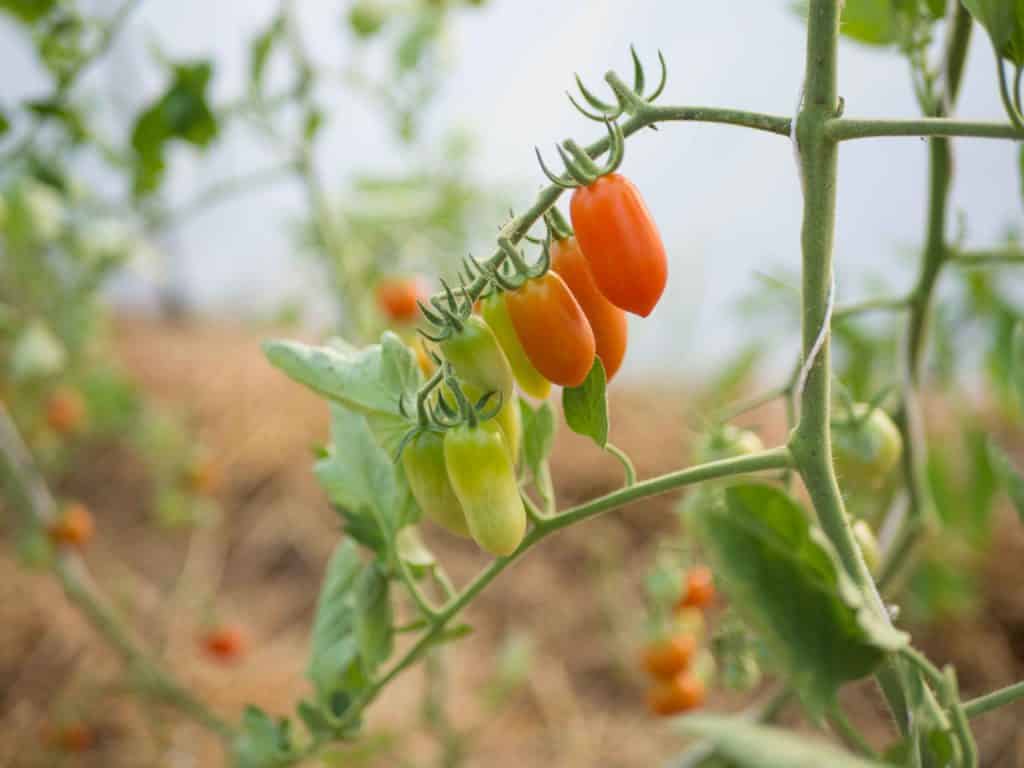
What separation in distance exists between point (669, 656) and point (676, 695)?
41mm

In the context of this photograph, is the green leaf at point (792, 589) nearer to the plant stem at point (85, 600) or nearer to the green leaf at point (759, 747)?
the green leaf at point (759, 747)

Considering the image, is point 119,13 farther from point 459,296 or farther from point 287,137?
point 459,296

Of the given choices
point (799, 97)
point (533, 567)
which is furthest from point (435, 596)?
point (799, 97)

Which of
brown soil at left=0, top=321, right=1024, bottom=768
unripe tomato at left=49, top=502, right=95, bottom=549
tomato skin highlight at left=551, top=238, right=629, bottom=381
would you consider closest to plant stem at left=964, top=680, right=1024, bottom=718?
tomato skin highlight at left=551, top=238, right=629, bottom=381

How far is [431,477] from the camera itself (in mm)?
417

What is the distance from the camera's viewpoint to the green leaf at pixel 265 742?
536 millimetres

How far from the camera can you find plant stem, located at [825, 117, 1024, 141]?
0.33 metres

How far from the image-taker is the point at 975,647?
4.34ft

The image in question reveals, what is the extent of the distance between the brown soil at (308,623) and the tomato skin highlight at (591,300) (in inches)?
28.0

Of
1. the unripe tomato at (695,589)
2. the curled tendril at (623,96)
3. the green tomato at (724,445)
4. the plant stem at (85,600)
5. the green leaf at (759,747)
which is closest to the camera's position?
the green leaf at (759,747)

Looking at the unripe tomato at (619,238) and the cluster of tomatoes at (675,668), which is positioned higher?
the unripe tomato at (619,238)

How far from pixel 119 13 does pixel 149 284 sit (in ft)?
9.68

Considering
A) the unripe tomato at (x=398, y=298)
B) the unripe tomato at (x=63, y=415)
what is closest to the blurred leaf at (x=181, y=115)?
the unripe tomato at (x=398, y=298)

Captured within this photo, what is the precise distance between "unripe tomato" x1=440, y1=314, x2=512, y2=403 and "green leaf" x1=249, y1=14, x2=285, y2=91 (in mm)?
690
